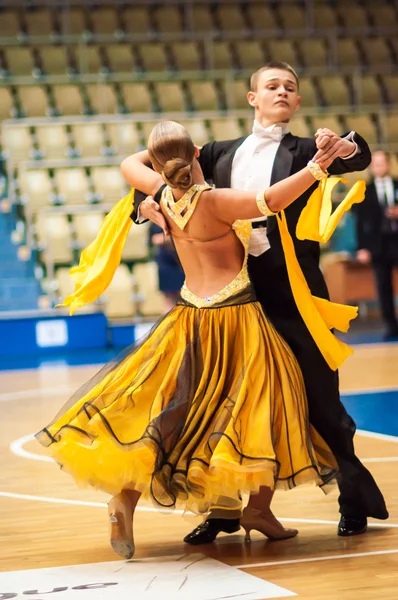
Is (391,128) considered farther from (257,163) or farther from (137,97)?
(257,163)

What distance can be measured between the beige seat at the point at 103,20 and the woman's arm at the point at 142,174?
35.5 ft

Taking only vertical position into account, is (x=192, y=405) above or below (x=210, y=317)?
below

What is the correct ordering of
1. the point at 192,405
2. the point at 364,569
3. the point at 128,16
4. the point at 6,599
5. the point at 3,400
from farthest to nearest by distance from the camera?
the point at 128,16, the point at 3,400, the point at 192,405, the point at 364,569, the point at 6,599

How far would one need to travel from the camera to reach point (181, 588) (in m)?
3.12

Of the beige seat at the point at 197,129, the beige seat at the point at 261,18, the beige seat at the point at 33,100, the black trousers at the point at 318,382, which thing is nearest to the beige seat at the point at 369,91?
the beige seat at the point at 261,18

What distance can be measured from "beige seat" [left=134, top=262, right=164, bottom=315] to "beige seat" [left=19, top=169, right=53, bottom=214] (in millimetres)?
1268

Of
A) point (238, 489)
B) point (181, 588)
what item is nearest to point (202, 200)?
point (238, 489)

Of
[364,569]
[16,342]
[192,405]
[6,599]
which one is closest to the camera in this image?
[6,599]

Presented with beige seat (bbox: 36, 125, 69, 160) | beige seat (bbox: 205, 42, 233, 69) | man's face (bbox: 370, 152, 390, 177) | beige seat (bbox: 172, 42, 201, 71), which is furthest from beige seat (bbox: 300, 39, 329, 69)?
man's face (bbox: 370, 152, 390, 177)

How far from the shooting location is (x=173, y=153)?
3.51 m

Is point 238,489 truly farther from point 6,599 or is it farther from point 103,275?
point 103,275

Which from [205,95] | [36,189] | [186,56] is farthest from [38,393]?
[186,56]

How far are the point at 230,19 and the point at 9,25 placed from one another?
3.11 m

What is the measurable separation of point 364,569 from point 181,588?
57cm
